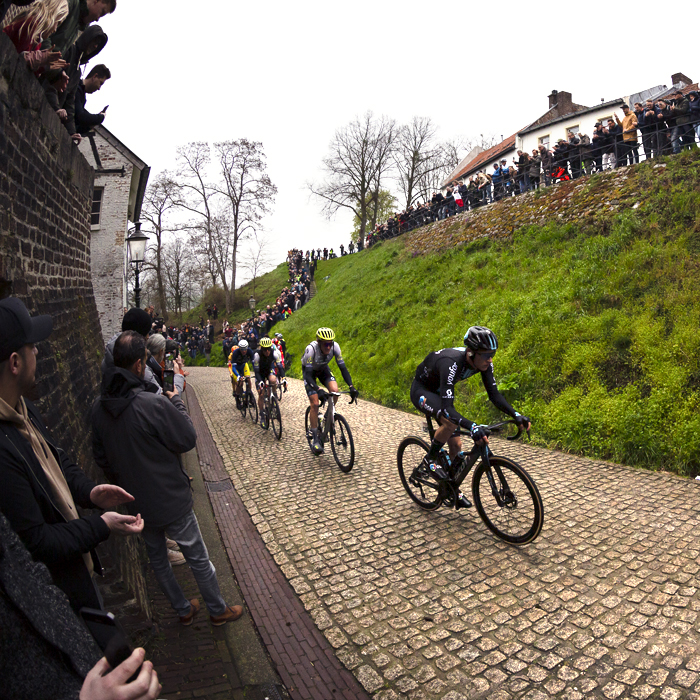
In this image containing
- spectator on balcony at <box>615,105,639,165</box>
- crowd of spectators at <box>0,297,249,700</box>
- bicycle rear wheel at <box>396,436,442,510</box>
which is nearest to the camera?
crowd of spectators at <box>0,297,249,700</box>

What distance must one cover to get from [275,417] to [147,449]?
21.3 feet

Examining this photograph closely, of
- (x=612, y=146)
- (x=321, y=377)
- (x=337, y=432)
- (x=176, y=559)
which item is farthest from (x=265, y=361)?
(x=612, y=146)

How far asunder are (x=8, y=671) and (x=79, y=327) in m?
5.46

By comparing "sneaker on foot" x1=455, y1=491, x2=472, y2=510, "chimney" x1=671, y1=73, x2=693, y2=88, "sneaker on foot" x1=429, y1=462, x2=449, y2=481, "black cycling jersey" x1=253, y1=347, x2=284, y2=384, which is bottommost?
"sneaker on foot" x1=455, y1=491, x2=472, y2=510

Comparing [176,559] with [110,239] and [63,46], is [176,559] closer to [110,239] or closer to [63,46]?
[63,46]

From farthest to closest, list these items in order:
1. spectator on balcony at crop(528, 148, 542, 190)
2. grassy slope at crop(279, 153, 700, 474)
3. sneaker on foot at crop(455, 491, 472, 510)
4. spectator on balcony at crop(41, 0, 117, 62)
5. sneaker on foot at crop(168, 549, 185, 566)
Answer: spectator on balcony at crop(528, 148, 542, 190) → grassy slope at crop(279, 153, 700, 474) → sneaker on foot at crop(455, 491, 472, 510) → sneaker on foot at crop(168, 549, 185, 566) → spectator on balcony at crop(41, 0, 117, 62)

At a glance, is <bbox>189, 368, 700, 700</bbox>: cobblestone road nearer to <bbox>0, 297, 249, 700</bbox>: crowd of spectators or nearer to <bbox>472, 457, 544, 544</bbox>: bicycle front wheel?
<bbox>472, 457, 544, 544</bbox>: bicycle front wheel

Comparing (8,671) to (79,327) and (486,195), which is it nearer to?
(79,327)

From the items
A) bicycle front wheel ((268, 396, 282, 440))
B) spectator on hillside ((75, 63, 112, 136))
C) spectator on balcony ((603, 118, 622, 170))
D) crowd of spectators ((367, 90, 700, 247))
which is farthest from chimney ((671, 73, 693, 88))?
spectator on hillside ((75, 63, 112, 136))

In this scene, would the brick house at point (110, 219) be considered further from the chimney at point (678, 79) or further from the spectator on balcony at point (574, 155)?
the chimney at point (678, 79)

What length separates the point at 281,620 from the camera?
3.83m

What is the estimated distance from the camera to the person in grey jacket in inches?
129

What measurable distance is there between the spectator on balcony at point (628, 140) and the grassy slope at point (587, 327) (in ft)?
2.93

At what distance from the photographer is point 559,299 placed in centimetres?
1050
